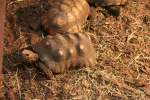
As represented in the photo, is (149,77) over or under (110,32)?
under

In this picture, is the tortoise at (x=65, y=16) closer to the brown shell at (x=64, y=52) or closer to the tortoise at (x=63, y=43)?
the tortoise at (x=63, y=43)

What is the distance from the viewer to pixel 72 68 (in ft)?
12.3

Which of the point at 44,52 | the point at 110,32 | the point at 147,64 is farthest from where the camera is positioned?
the point at 110,32

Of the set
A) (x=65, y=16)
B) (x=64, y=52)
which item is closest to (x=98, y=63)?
(x=64, y=52)

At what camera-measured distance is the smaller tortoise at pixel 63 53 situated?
3.65 m

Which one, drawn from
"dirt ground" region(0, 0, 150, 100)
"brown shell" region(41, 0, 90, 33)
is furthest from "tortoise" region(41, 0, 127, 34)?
"dirt ground" region(0, 0, 150, 100)

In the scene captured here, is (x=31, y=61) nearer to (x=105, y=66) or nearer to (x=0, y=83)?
(x=0, y=83)

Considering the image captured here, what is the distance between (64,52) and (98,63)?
400 mm

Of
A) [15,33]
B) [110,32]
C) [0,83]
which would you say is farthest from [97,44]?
[0,83]

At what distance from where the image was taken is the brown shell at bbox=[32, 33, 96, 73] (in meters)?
3.66

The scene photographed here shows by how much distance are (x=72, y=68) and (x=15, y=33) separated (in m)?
0.75

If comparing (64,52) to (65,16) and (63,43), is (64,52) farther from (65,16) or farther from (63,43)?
(65,16)

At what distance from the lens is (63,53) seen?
3678mm

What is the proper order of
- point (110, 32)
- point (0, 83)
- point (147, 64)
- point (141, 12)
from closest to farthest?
1. point (0, 83)
2. point (147, 64)
3. point (110, 32)
4. point (141, 12)
